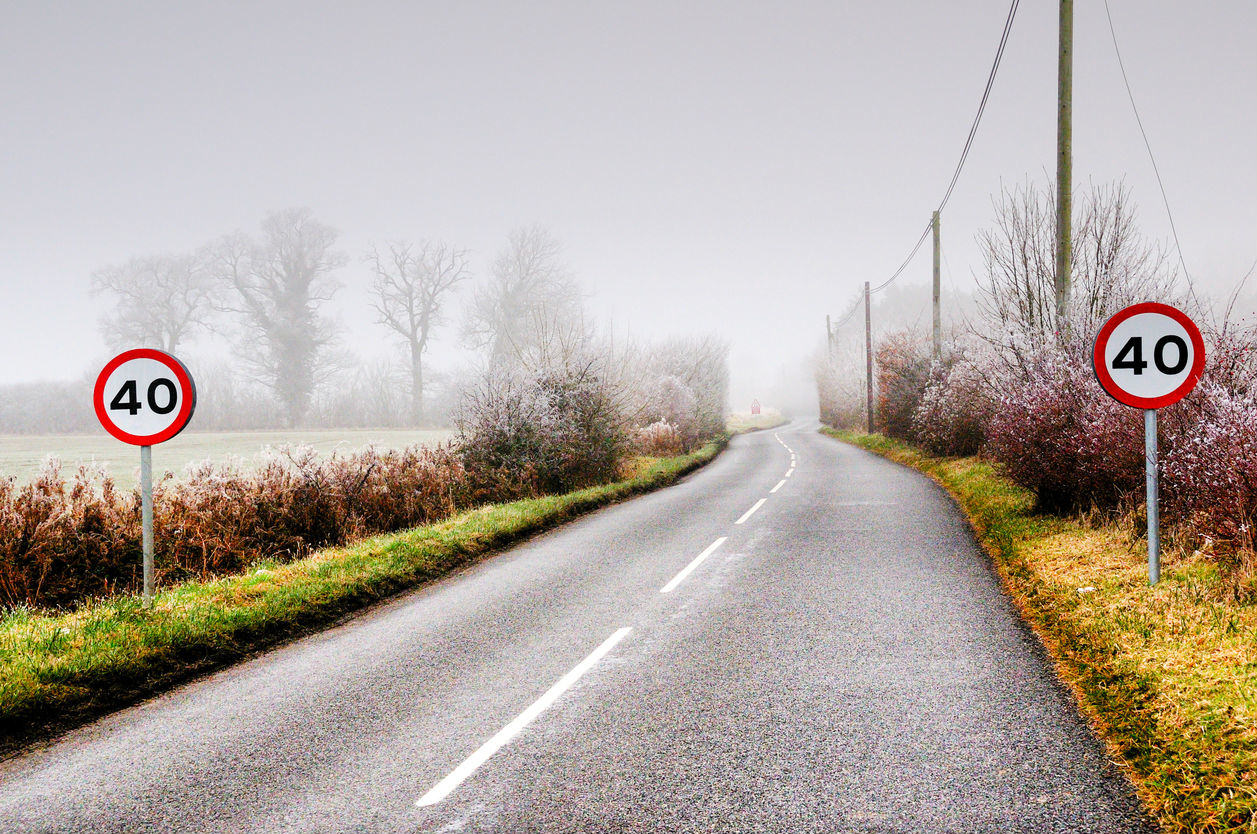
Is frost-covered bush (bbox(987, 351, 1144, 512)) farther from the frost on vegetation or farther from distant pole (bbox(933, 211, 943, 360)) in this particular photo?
distant pole (bbox(933, 211, 943, 360))

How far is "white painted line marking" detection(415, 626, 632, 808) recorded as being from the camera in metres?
3.68

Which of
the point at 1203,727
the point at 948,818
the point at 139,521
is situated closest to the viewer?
the point at 948,818

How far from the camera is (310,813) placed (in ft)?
11.6

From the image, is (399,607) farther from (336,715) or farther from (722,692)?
(722,692)

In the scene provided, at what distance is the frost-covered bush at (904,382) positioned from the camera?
1013 inches

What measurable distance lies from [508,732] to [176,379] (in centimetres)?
457

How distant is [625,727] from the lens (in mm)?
4410

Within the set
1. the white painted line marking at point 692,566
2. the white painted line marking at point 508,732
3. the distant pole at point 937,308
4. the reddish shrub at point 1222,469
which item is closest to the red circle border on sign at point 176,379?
the white painted line marking at point 508,732

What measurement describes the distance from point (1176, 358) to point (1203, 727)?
344cm

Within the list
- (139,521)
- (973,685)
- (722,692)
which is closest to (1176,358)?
(973,685)

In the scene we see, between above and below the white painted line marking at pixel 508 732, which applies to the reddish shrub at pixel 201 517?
above

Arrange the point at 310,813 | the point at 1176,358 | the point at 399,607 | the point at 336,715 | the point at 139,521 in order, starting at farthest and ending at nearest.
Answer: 1. the point at 139,521
2. the point at 399,607
3. the point at 1176,358
4. the point at 336,715
5. the point at 310,813

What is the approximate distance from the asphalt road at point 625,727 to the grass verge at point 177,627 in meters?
0.34

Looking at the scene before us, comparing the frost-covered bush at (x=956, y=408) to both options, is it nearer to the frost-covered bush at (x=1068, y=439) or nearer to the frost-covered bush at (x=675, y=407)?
the frost-covered bush at (x=1068, y=439)
